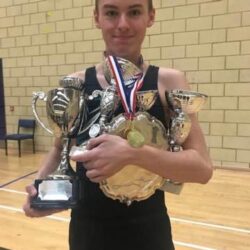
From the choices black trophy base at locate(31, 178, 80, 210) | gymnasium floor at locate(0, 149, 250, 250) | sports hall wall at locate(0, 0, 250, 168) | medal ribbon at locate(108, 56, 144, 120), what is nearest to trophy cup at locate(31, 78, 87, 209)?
black trophy base at locate(31, 178, 80, 210)

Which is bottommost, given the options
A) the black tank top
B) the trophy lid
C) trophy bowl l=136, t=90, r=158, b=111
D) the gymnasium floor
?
the gymnasium floor

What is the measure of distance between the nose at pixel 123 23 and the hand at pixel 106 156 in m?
0.24

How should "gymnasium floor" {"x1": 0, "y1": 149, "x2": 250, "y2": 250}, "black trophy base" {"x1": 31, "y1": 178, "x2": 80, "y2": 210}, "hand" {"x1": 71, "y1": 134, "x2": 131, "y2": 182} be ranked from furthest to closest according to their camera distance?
1. "gymnasium floor" {"x1": 0, "y1": 149, "x2": 250, "y2": 250}
2. "black trophy base" {"x1": 31, "y1": 178, "x2": 80, "y2": 210}
3. "hand" {"x1": 71, "y1": 134, "x2": 131, "y2": 182}

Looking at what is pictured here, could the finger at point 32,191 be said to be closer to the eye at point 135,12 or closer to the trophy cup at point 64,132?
the trophy cup at point 64,132

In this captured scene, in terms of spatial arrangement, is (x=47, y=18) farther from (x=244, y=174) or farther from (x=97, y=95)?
(x=97, y=95)

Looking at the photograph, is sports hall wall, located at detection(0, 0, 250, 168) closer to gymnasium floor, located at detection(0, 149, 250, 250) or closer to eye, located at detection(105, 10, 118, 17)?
gymnasium floor, located at detection(0, 149, 250, 250)

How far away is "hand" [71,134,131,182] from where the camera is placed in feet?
1.91

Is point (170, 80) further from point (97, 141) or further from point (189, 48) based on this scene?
point (189, 48)

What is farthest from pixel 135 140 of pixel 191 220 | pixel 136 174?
pixel 191 220

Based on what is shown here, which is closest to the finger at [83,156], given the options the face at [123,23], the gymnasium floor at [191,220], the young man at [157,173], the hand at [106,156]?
the hand at [106,156]

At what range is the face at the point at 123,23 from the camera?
0.70 meters

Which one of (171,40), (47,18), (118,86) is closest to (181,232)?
(118,86)

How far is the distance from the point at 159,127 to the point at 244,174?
122 inches

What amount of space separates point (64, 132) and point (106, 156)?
22 cm
